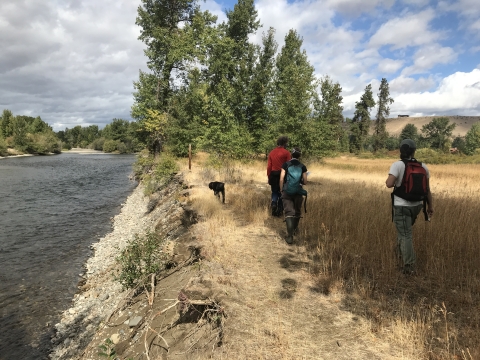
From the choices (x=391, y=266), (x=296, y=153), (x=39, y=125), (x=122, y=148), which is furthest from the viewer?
(x=122, y=148)

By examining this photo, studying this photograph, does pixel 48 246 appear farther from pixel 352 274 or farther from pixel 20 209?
pixel 352 274

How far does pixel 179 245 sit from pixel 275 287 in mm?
3832

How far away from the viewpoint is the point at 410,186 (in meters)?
4.71

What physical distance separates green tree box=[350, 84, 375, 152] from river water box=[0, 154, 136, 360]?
156ft

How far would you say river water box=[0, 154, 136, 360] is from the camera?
7.21 meters

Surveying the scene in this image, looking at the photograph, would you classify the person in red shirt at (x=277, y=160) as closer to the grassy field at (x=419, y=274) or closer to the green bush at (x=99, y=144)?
the grassy field at (x=419, y=274)

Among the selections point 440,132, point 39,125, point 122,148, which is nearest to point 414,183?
point 440,132

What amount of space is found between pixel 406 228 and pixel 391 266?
71cm

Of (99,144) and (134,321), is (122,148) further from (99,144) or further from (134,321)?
(134,321)

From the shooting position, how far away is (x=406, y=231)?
16.1 feet

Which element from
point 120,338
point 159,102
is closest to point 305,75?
point 159,102

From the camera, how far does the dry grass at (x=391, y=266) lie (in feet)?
11.2

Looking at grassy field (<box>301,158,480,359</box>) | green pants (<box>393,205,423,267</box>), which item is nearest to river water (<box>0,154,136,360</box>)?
grassy field (<box>301,158,480,359</box>)

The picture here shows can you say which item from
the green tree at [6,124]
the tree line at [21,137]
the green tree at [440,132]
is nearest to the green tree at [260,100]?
the tree line at [21,137]
